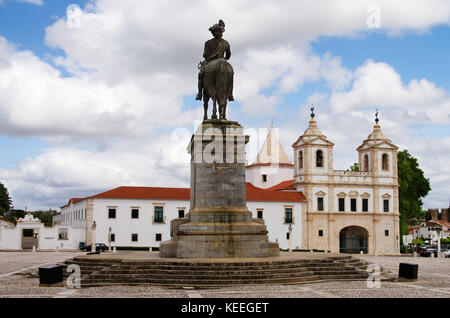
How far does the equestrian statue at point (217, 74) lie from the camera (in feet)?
57.9

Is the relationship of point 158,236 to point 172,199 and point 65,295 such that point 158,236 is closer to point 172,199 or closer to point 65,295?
point 172,199

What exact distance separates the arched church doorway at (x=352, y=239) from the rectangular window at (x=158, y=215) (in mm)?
18974

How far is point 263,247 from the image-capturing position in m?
16.2

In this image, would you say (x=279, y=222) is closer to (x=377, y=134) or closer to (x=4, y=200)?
(x=377, y=134)

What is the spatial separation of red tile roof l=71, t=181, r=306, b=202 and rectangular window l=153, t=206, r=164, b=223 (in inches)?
38.6

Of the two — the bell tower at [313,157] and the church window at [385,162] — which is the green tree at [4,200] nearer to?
the bell tower at [313,157]

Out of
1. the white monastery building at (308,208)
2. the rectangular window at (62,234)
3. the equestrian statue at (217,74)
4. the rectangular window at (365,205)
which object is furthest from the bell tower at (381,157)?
the equestrian statue at (217,74)

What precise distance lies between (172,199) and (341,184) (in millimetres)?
17366

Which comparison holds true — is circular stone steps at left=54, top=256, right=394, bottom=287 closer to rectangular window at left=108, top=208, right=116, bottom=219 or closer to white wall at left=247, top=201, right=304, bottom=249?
rectangular window at left=108, top=208, right=116, bottom=219

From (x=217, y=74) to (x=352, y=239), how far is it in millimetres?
41514

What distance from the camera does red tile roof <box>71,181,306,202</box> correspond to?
160ft

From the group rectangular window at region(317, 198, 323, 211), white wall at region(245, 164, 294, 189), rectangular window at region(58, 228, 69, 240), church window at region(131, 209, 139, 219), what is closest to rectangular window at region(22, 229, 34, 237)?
rectangular window at region(58, 228, 69, 240)

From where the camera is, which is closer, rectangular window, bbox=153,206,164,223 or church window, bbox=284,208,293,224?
rectangular window, bbox=153,206,164,223
